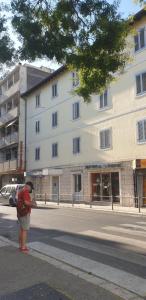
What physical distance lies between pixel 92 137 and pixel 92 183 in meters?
3.55

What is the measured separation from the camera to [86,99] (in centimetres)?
1155

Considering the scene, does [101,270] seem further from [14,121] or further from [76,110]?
[14,121]

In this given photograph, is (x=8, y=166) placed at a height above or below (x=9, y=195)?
above

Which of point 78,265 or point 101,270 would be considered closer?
point 101,270

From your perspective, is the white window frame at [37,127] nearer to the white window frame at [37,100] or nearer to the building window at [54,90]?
the white window frame at [37,100]

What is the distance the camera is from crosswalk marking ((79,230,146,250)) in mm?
9109

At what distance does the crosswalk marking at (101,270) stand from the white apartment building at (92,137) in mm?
13228

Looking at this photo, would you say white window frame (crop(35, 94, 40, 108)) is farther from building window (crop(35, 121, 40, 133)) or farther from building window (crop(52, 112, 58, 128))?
building window (crop(52, 112, 58, 128))

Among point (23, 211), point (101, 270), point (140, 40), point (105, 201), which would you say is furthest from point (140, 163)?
point (101, 270)

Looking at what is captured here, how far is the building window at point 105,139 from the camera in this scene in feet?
82.4

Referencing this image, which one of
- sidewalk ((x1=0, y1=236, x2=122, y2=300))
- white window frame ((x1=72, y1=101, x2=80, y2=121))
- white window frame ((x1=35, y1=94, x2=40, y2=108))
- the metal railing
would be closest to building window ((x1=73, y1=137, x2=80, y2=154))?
white window frame ((x1=72, y1=101, x2=80, y2=121))

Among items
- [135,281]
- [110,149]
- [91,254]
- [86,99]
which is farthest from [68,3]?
[110,149]

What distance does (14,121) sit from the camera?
40875mm

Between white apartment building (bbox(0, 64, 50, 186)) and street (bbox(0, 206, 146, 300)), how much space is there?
28173 mm
